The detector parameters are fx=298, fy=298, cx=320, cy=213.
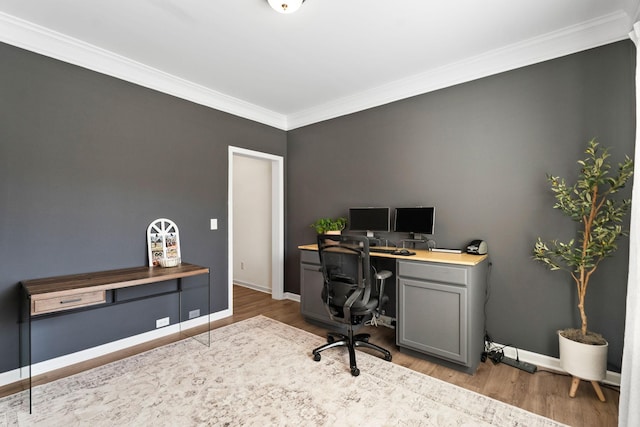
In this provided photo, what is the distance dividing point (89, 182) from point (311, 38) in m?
2.42

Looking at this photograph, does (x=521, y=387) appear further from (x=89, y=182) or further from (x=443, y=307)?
(x=89, y=182)

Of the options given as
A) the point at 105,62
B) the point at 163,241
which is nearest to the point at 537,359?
the point at 163,241

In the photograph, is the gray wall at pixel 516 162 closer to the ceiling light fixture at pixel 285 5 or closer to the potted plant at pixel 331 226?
the potted plant at pixel 331 226

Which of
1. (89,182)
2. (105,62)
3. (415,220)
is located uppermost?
(105,62)

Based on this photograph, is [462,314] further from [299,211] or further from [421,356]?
[299,211]

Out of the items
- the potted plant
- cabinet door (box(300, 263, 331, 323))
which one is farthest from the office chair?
the potted plant

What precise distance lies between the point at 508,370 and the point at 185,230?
3.50m

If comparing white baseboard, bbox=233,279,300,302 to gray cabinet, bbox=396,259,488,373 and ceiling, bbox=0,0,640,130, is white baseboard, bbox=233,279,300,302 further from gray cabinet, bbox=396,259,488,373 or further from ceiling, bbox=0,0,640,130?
ceiling, bbox=0,0,640,130

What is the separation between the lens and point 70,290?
2.20 meters

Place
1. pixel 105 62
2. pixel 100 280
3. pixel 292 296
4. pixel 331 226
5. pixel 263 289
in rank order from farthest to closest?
pixel 263 289, pixel 292 296, pixel 331 226, pixel 105 62, pixel 100 280

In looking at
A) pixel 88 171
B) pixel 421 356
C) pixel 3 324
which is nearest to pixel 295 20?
pixel 88 171

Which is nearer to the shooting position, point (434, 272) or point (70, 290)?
point (70, 290)

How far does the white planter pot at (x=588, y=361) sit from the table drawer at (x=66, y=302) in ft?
11.8

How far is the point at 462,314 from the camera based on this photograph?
2469 millimetres
